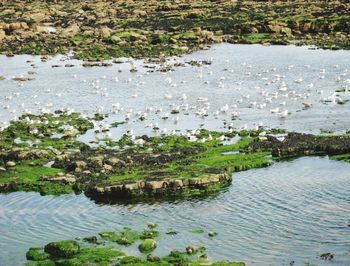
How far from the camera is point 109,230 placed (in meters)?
29.6

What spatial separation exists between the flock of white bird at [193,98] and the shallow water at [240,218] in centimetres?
1111

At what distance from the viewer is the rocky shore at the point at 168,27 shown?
103 m

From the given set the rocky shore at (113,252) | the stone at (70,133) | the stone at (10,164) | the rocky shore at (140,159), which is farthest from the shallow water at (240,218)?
the stone at (70,133)

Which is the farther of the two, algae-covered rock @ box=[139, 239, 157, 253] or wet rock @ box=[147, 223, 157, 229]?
wet rock @ box=[147, 223, 157, 229]

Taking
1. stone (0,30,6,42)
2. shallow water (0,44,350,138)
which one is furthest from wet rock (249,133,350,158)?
stone (0,30,6,42)

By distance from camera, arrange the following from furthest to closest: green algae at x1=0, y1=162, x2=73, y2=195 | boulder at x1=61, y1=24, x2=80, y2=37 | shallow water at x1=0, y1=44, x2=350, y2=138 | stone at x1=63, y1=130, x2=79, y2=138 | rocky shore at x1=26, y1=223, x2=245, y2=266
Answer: boulder at x1=61, y1=24, x2=80, y2=37, shallow water at x1=0, y1=44, x2=350, y2=138, stone at x1=63, y1=130, x2=79, y2=138, green algae at x1=0, y1=162, x2=73, y2=195, rocky shore at x1=26, y1=223, x2=245, y2=266

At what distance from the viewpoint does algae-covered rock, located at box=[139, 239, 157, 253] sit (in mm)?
26688

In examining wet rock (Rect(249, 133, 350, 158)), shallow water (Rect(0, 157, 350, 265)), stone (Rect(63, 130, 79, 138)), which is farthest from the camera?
stone (Rect(63, 130, 79, 138))

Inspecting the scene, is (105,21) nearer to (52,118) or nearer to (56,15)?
(56,15)

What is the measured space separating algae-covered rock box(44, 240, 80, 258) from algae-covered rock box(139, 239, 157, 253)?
2873 millimetres

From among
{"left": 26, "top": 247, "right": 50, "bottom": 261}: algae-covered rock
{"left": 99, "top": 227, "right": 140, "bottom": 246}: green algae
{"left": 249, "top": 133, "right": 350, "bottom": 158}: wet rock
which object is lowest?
{"left": 26, "top": 247, "right": 50, "bottom": 261}: algae-covered rock

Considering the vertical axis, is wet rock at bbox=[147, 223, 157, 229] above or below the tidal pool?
below

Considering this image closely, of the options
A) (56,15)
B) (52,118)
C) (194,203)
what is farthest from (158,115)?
(56,15)

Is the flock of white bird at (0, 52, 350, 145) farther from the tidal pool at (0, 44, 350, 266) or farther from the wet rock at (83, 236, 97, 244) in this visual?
the wet rock at (83, 236, 97, 244)
